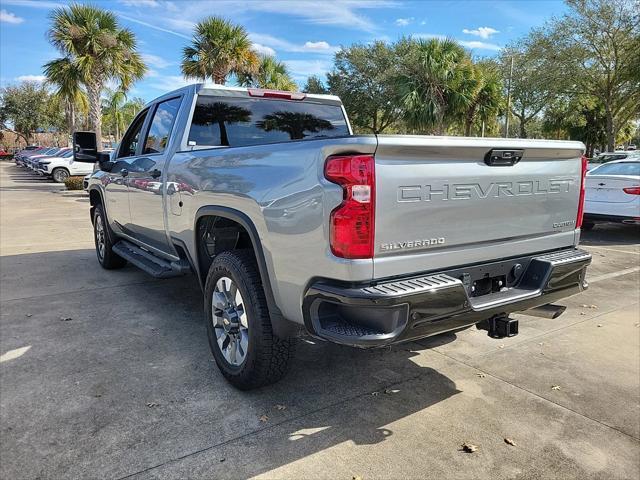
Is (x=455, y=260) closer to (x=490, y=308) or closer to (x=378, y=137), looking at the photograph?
(x=490, y=308)

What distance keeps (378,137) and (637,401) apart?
259cm

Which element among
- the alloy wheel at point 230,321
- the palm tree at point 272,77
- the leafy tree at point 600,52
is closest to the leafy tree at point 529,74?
the leafy tree at point 600,52

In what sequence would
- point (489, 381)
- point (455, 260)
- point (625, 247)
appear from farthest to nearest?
point (625, 247) < point (489, 381) < point (455, 260)

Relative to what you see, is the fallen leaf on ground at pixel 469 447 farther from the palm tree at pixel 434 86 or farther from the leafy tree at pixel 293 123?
the palm tree at pixel 434 86

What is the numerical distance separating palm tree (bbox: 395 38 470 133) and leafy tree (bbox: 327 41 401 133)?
386 inches

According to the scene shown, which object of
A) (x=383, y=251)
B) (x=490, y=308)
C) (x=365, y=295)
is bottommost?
(x=490, y=308)

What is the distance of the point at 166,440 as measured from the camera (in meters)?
2.83

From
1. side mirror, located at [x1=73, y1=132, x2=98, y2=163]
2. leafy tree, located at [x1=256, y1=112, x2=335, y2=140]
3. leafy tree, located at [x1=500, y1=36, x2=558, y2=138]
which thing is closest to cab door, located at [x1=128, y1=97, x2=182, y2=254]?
leafy tree, located at [x1=256, y1=112, x2=335, y2=140]

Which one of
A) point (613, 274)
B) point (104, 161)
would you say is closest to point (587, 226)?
point (613, 274)

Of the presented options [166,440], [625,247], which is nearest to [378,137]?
[166,440]

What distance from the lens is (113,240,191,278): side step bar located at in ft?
14.3

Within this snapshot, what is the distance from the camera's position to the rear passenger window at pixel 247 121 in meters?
4.37

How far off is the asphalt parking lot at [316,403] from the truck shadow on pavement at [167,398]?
0.4 inches

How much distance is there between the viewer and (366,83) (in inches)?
1364
